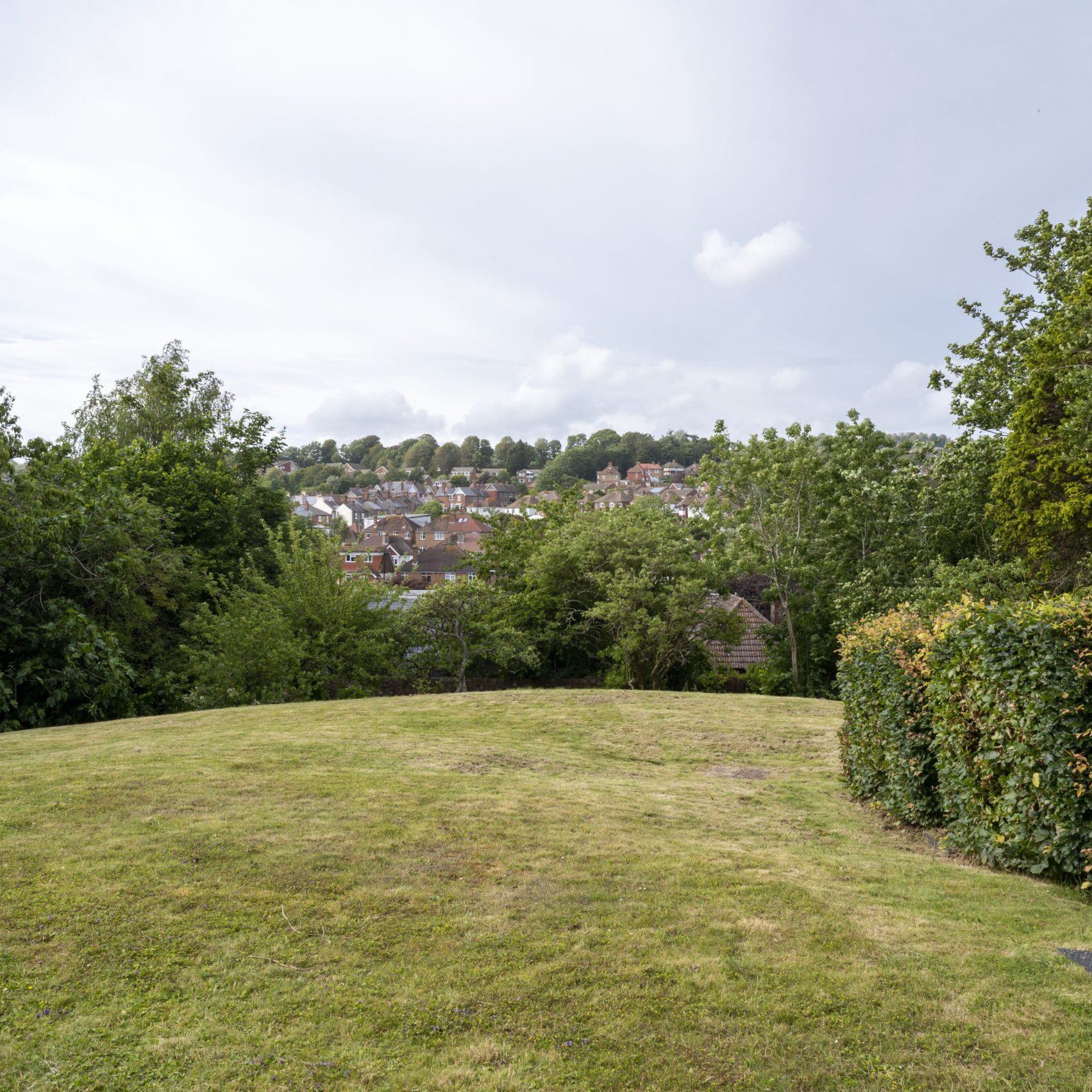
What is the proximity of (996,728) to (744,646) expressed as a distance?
77.5 feet

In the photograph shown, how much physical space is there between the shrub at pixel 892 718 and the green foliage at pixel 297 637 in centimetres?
1125

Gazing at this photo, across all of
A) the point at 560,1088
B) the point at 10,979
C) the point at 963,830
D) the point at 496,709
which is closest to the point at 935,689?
the point at 963,830

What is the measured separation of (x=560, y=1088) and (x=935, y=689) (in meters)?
4.59

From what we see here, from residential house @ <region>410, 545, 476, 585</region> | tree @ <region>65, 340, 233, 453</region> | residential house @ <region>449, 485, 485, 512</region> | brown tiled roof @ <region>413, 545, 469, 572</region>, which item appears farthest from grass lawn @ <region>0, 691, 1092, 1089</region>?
residential house @ <region>449, 485, 485, 512</region>

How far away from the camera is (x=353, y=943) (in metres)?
4.27

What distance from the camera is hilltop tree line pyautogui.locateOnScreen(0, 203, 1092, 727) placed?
48.4 ft

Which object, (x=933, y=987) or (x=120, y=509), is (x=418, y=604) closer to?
(x=120, y=509)

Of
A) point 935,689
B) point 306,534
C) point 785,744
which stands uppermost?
point 306,534

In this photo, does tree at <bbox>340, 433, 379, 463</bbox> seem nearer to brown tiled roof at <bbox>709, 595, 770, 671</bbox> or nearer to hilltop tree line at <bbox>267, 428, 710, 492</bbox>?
hilltop tree line at <bbox>267, 428, 710, 492</bbox>

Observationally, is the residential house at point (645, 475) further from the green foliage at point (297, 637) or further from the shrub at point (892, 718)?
the shrub at point (892, 718)

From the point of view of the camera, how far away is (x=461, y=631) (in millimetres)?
19906

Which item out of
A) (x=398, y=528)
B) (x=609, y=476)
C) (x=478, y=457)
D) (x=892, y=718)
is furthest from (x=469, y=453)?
(x=892, y=718)

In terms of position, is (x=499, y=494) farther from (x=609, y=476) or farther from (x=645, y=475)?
(x=645, y=475)

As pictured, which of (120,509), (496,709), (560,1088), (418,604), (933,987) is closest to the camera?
(560,1088)
